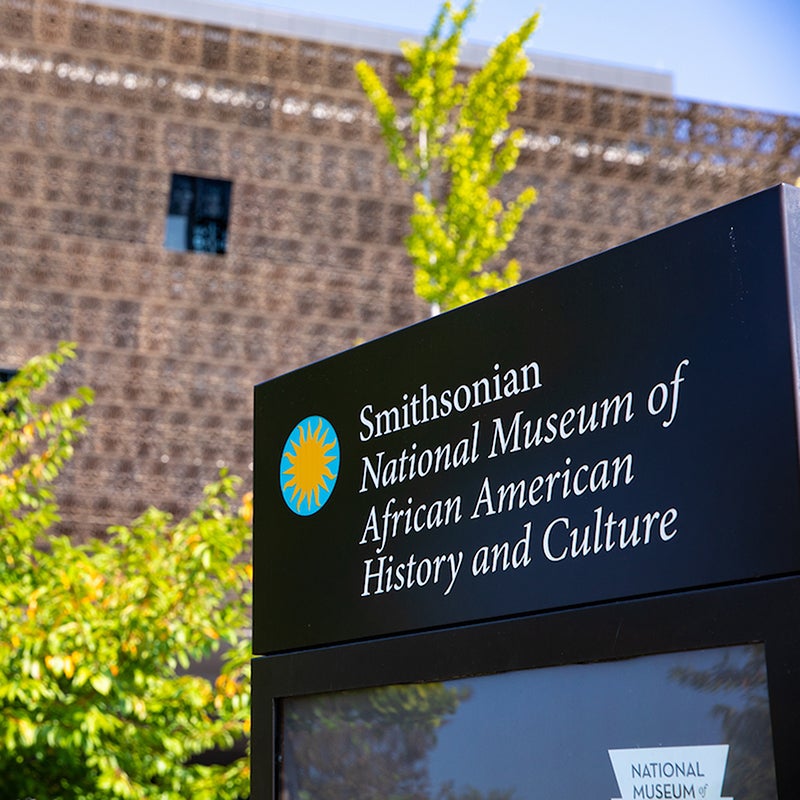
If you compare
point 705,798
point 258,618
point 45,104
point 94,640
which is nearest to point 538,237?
point 45,104

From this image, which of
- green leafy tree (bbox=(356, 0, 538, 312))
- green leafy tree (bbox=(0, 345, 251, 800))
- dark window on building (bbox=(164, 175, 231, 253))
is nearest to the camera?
green leafy tree (bbox=(0, 345, 251, 800))

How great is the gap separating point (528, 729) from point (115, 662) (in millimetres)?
5628

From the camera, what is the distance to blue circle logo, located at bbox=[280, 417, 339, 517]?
9.68ft

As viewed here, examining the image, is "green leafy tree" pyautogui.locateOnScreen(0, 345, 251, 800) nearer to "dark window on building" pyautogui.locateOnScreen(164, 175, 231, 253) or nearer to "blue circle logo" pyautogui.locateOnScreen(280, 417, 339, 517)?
"blue circle logo" pyautogui.locateOnScreen(280, 417, 339, 517)

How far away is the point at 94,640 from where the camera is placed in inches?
290

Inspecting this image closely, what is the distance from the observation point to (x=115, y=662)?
24.9ft

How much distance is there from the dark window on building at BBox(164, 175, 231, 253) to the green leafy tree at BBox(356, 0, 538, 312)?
250cm

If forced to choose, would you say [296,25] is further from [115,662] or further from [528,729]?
[528,729]

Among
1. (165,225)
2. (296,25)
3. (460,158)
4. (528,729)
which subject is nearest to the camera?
(528,729)

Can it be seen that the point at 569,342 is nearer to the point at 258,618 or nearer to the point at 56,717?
the point at 258,618

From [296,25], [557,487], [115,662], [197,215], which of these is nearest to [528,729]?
[557,487]

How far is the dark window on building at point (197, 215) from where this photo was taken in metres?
13.8

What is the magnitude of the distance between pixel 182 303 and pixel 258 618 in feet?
35.6

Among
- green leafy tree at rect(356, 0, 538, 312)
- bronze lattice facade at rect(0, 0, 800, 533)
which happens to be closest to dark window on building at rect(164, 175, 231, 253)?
bronze lattice facade at rect(0, 0, 800, 533)
